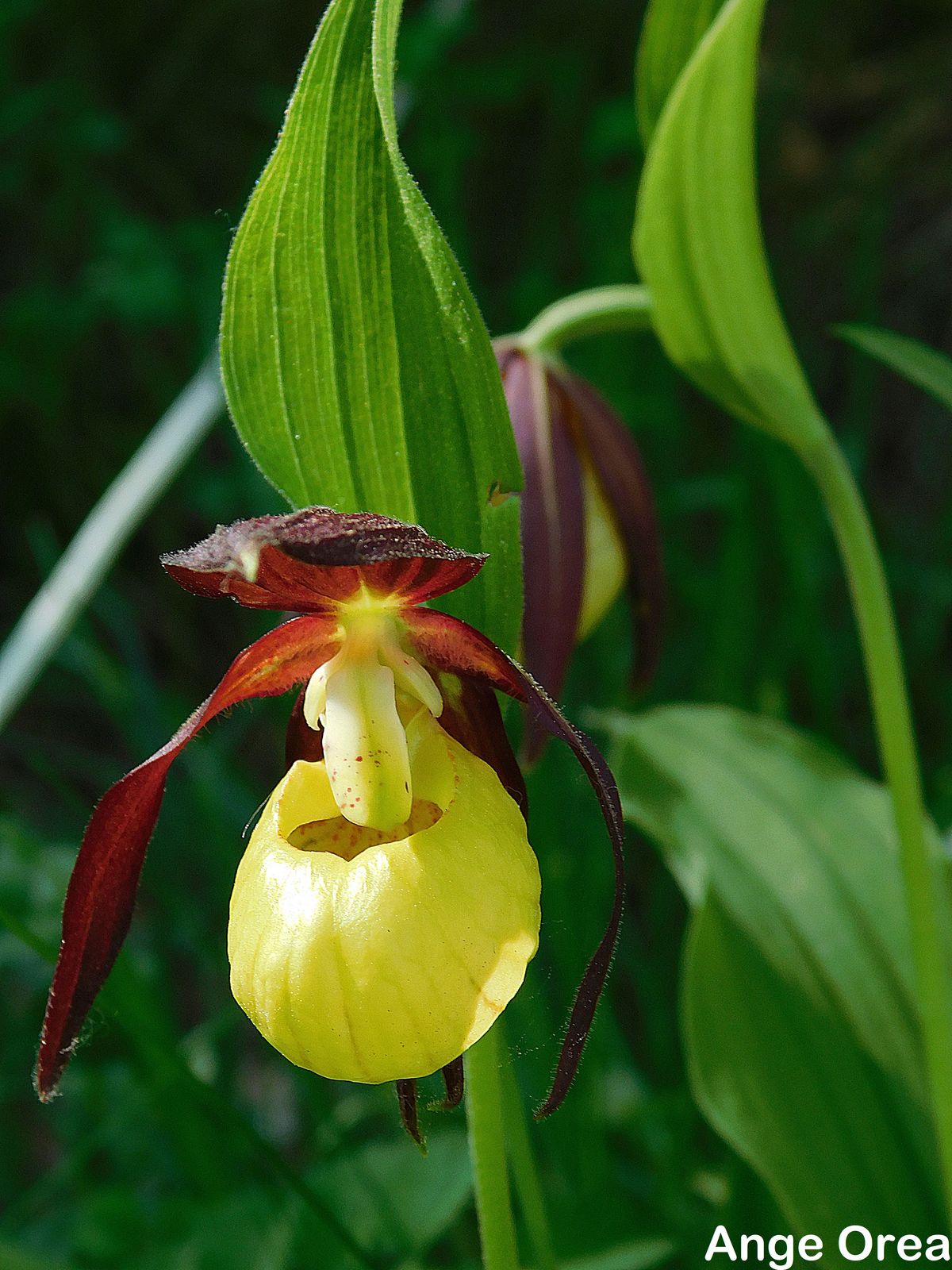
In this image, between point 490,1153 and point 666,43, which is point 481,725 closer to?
point 490,1153

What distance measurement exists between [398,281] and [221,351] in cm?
12

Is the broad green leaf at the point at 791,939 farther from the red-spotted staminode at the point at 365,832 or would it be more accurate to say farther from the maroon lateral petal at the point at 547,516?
the red-spotted staminode at the point at 365,832

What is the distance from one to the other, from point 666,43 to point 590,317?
24cm

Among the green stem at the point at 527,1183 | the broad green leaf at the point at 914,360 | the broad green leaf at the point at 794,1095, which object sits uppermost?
the broad green leaf at the point at 914,360

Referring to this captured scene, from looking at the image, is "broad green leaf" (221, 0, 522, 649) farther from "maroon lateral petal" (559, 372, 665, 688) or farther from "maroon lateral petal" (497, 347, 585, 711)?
"maroon lateral petal" (559, 372, 665, 688)

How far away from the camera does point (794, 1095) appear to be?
3.36 feet

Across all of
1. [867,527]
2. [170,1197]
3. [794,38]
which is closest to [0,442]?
[170,1197]

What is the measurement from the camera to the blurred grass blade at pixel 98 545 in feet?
4.75

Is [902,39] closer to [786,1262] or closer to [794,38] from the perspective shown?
[794,38]

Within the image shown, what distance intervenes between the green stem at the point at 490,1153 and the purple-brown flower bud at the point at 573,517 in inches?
15.5

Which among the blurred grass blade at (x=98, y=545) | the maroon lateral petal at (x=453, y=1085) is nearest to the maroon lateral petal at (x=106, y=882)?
the maroon lateral petal at (x=453, y=1085)

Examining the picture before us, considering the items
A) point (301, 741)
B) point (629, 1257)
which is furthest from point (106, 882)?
point (629, 1257)

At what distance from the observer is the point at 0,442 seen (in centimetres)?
260

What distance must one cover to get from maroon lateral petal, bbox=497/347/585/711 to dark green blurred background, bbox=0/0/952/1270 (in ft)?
0.62
